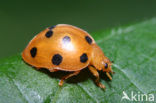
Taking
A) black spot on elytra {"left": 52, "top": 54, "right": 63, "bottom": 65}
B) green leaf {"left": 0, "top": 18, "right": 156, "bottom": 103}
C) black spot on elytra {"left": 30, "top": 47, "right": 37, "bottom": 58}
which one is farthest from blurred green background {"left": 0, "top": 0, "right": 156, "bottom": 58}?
black spot on elytra {"left": 52, "top": 54, "right": 63, "bottom": 65}

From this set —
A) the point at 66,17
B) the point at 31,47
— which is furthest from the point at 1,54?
the point at 31,47

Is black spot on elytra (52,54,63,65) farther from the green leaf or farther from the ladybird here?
the green leaf

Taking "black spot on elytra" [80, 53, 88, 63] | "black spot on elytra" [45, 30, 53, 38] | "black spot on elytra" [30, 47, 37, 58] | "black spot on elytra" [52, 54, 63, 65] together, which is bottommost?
"black spot on elytra" [80, 53, 88, 63]

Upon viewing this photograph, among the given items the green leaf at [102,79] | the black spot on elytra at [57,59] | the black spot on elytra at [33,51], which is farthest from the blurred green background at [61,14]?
the black spot on elytra at [57,59]

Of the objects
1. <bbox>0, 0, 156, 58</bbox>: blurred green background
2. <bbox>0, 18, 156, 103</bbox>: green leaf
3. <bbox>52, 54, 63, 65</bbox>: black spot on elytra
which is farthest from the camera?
<bbox>0, 0, 156, 58</bbox>: blurred green background

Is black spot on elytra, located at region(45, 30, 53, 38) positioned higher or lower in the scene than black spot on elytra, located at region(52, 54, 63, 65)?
higher

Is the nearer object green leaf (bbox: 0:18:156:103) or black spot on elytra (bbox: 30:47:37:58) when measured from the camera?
green leaf (bbox: 0:18:156:103)

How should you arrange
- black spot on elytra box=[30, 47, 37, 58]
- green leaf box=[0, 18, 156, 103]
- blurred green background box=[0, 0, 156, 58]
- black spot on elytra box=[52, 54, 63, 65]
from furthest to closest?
blurred green background box=[0, 0, 156, 58]
black spot on elytra box=[30, 47, 37, 58]
black spot on elytra box=[52, 54, 63, 65]
green leaf box=[0, 18, 156, 103]

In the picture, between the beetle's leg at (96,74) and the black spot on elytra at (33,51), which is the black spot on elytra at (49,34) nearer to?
the black spot on elytra at (33,51)
